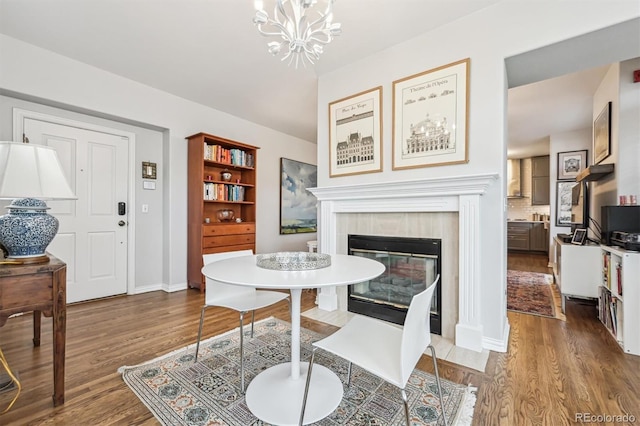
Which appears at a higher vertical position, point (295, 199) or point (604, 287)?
point (295, 199)

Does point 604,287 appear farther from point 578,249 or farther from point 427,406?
point 427,406

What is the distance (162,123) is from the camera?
3.58 metres

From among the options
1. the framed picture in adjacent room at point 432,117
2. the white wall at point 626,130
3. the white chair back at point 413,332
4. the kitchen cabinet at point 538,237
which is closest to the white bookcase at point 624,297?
the white wall at point 626,130

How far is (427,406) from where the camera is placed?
4.69 feet

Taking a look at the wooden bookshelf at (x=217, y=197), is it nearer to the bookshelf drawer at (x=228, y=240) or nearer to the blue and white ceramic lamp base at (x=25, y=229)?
the bookshelf drawer at (x=228, y=240)

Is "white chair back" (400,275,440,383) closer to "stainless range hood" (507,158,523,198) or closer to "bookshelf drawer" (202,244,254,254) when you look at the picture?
"bookshelf drawer" (202,244,254,254)

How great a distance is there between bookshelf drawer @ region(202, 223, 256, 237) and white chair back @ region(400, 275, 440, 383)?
10.2 feet

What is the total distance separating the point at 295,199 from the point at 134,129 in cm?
278

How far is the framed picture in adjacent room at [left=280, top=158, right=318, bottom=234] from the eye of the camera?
17.1ft

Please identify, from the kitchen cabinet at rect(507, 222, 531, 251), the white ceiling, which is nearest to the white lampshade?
the white ceiling

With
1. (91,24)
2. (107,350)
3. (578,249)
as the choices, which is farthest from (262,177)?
(578,249)

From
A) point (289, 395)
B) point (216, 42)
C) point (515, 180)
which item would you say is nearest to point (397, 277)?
point (289, 395)

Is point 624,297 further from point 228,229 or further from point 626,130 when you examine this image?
point 228,229

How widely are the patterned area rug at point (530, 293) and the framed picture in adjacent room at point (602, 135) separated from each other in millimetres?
1729
